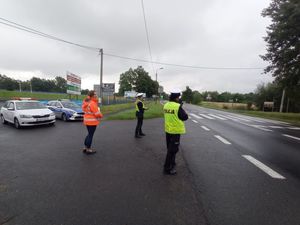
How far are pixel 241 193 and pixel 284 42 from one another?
849 inches

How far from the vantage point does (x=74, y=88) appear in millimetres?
21578

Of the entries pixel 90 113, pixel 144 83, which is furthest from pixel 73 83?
pixel 144 83

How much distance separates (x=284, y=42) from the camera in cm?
1797

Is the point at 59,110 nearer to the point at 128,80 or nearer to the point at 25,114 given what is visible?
the point at 25,114

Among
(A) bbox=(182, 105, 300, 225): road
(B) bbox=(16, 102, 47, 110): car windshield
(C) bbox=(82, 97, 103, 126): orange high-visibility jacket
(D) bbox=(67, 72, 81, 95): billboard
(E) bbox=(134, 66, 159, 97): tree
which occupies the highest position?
(E) bbox=(134, 66, 159, 97): tree

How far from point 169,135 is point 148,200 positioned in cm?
159

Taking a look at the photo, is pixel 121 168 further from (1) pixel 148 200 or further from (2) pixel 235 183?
(2) pixel 235 183

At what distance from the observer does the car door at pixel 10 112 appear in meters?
9.72

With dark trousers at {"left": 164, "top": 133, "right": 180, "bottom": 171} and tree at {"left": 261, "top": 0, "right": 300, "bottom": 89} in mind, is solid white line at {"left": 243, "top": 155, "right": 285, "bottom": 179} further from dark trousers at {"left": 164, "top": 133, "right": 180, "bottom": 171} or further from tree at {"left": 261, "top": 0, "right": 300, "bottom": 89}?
tree at {"left": 261, "top": 0, "right": 300, "bottom": 89}

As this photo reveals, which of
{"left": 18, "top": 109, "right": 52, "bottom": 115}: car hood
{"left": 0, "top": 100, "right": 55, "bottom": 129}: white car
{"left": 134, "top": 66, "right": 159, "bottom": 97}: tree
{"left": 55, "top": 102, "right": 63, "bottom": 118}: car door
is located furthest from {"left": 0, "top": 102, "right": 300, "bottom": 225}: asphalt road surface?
{"left": 134, "top": 66, "right": 159, "bottom": 97}: tree

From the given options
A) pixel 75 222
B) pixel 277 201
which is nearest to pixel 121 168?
pixel 75 222

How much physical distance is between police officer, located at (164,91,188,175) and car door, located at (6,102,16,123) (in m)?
10.0

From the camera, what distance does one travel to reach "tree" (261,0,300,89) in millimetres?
15312

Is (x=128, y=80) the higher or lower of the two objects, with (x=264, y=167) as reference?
higher
